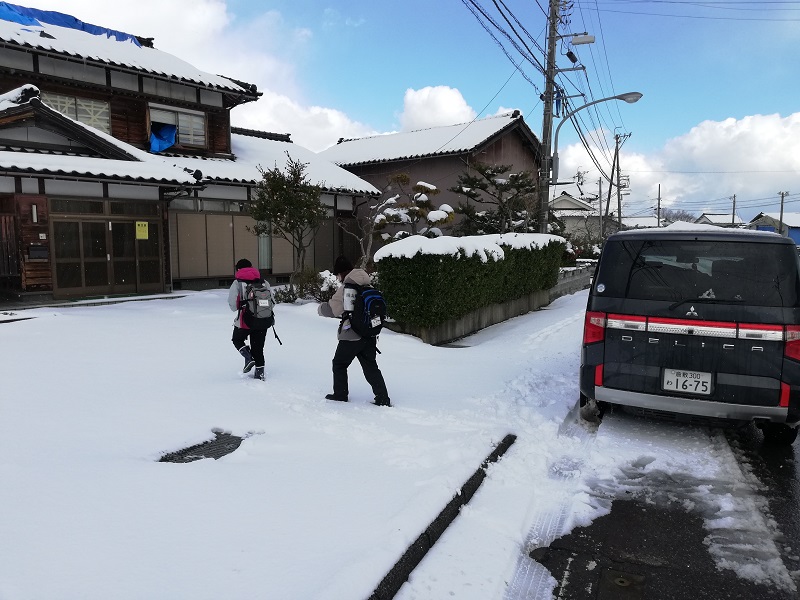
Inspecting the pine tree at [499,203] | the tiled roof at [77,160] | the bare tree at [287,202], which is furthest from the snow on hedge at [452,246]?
the tiled roof at [77,160]

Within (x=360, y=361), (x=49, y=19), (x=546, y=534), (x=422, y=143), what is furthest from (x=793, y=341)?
(x=422, y=143)

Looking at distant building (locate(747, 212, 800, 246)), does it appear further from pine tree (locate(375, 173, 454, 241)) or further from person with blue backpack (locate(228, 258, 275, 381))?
person with blue backpack (locate(228, 258, 275, 381))

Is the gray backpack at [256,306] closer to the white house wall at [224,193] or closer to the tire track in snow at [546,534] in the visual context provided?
the tire track in snow at [546,534]

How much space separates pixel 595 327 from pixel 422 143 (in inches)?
849

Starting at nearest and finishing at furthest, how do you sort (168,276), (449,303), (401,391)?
(401,391) → (449,303) → (168,276)

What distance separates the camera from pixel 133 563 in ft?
8.77

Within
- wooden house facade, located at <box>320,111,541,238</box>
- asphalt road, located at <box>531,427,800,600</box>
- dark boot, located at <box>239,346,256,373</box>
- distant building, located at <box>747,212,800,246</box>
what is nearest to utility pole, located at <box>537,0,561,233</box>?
wooden house facade, located at <box>320,111,541,238</box>

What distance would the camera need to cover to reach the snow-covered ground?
2.73 metres

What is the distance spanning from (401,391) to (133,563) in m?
4.06

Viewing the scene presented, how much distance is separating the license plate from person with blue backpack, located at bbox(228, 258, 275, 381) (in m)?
4.31

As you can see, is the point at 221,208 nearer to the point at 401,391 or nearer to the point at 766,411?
the point at 401,391

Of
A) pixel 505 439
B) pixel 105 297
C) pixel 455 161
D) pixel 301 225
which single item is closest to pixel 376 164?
pixel 455 161

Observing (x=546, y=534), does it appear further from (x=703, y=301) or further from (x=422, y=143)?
(x=422, y=143)

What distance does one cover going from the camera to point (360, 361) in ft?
18.5
